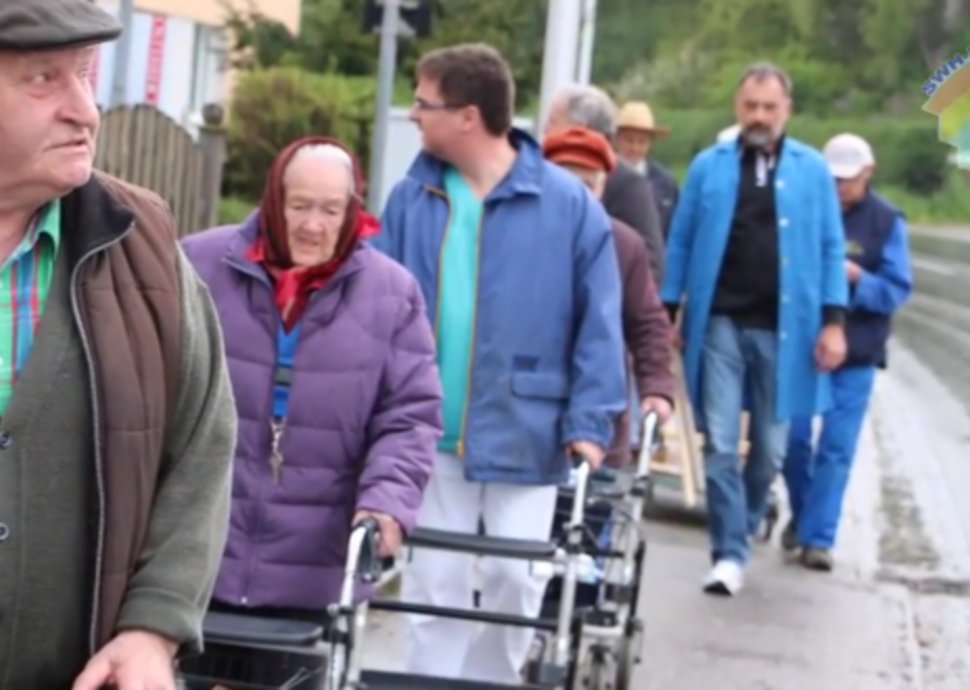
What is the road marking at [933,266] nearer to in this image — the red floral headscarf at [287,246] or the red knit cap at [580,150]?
the red knit cap at [580,150]

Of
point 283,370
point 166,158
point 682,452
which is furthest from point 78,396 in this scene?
point 682,452

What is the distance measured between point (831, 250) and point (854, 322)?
98 cm

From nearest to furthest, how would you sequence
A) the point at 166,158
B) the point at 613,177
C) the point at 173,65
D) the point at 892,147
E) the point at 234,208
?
the point at 613,177 → the point at 166,158 → the point at 234,208 → the point at 173,65 → the point at 892,147

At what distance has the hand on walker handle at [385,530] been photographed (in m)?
5.62

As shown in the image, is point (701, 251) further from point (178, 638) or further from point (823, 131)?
point (823, 131)

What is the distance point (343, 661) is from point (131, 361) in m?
2.43

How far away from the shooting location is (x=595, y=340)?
706cm

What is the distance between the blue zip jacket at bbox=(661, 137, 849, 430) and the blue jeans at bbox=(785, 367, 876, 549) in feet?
2.75

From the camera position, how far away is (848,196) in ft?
36.6

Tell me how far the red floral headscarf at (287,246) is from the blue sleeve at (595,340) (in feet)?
3.95

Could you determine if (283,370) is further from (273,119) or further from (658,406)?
(273,119)

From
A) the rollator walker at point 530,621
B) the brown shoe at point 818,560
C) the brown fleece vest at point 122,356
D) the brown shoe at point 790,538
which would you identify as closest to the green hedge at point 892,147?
the brown shoe at point 790,538

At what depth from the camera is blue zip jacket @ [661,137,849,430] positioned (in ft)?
32.6
